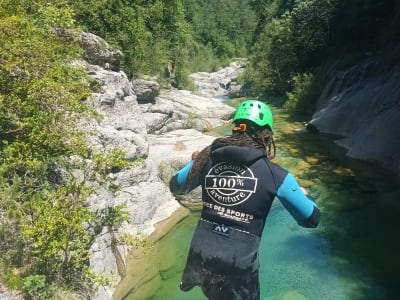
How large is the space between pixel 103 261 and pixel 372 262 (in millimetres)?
5261

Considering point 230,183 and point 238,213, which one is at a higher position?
point 230,183

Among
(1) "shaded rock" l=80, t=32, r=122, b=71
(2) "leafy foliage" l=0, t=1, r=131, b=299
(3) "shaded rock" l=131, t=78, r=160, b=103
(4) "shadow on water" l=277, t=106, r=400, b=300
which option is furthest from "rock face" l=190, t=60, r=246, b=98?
(2) "leafy foliage" l=0, t=1, r=131, b=299

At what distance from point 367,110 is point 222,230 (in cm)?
1432

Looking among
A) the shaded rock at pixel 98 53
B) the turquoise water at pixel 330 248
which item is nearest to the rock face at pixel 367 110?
the turquoise water at pixel 330 248

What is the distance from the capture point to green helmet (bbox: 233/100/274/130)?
3.39m

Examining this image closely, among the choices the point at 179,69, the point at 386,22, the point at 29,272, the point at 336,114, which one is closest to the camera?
the point at 29,272

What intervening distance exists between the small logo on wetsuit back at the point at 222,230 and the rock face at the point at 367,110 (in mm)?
10405

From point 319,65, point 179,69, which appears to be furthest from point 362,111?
point 179,69

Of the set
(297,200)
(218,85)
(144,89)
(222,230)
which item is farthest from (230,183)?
(218,85)

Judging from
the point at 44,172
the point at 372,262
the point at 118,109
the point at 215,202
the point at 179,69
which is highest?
the point at 215,202

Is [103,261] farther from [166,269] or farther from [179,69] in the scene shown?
[179,69]

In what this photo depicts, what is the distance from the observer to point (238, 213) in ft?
10.6

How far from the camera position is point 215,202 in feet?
11.0

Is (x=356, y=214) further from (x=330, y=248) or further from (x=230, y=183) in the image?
(x=230, y=183)
